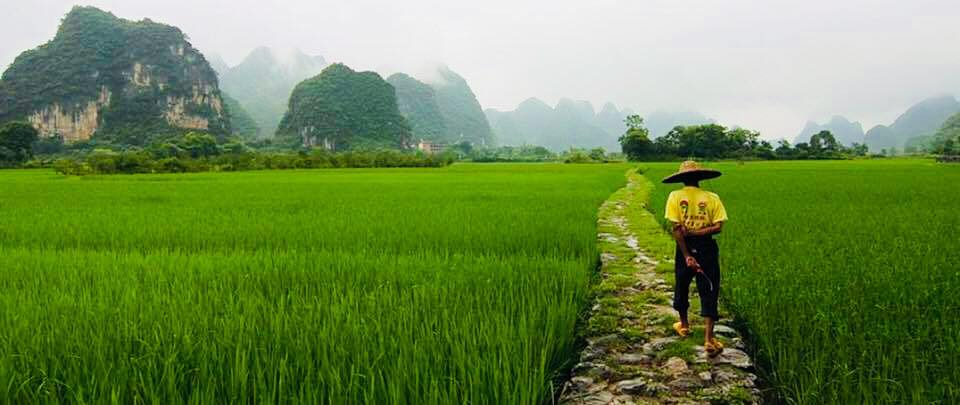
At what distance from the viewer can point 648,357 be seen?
10.3 ft

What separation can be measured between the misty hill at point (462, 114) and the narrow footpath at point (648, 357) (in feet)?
477

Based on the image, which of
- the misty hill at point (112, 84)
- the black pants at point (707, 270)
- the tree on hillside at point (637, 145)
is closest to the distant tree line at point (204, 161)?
the tree on hillside at point (637, 145)

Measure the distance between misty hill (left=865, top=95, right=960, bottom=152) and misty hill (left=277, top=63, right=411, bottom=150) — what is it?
137154 mm

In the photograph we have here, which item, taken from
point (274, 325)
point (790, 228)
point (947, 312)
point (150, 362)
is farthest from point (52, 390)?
point (790, 228)

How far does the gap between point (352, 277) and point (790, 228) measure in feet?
20.5

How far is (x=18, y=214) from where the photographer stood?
1002 cm

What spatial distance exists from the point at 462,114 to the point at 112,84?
9603cm

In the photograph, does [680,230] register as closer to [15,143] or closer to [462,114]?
[15,143]

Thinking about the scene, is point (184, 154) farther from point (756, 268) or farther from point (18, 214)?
point (756, 268)

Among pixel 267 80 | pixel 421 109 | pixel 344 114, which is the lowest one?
pixel 344 114

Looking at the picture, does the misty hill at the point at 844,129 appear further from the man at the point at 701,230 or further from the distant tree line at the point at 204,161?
the man at the point at 701,230

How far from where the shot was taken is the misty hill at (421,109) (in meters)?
139

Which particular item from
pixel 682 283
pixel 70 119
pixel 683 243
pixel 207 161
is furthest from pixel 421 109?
pixel 683 243

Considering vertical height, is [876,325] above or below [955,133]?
below
